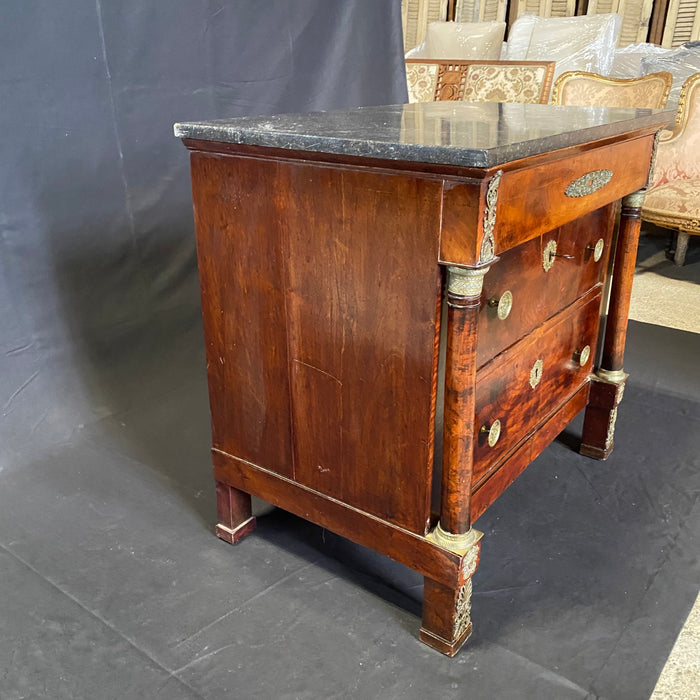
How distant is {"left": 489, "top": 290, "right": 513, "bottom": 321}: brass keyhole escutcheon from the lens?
1.24m

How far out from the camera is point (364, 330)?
1205 mm

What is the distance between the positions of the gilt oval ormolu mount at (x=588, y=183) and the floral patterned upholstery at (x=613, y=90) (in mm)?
3008

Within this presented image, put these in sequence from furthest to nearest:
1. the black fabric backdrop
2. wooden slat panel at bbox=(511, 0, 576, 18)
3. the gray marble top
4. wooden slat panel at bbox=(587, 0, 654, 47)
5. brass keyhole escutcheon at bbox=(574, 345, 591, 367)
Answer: wooden slat panel at bbox=(511, 0, 576, 18) < wooden slat panel at bbox=(587, 0, 654, 47) < the black fabric backdrop < brass keyhole escutcheon at bbox=(574, 345, 591, 367) < the gray marble top

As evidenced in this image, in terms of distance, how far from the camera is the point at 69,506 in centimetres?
173

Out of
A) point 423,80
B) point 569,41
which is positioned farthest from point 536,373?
point 569,41

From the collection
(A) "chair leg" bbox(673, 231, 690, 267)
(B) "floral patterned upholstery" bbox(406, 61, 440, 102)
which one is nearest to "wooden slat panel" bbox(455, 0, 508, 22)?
(B) "floral patterned upholstery" bbox(406, 61, 440, 102)

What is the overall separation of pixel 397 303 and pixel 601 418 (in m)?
1.01

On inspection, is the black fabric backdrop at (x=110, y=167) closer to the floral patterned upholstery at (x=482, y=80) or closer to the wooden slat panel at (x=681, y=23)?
the floral patterned upholstery at (x=482, y=80)

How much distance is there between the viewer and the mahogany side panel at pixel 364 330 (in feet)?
3.62

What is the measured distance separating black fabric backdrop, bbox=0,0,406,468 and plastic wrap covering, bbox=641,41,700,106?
2.87m

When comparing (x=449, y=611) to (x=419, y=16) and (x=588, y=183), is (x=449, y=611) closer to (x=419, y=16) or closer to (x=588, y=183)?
(x=588, y=183)

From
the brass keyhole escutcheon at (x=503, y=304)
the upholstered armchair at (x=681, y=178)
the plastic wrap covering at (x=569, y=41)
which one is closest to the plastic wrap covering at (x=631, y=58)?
the plastic wrap covering at (x=569, y=41)

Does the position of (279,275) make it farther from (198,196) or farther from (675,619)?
(675,619)

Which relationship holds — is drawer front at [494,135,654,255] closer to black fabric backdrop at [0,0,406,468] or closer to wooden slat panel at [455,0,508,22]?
black fabric backdrop at [0,0,406,468]
